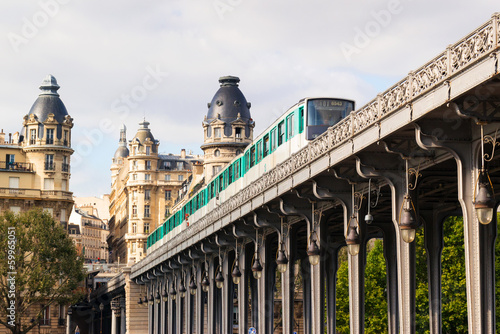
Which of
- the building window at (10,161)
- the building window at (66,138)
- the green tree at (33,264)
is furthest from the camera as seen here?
the building window at (66,138)

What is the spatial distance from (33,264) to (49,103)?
Result: 3021 centimetres

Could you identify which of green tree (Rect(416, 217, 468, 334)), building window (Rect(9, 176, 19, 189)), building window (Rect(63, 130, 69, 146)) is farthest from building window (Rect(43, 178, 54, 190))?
green tree (Rect(416, 217, 468, 334))

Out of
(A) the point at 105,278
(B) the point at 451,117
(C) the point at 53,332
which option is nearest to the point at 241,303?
(B) the point at 451,117

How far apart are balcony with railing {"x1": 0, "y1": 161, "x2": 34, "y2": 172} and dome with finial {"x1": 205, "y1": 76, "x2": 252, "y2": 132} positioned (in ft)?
71.0

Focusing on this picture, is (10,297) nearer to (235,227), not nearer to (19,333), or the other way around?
(19,333)

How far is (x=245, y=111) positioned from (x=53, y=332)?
34.1 metres

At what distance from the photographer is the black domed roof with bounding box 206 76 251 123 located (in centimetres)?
11925

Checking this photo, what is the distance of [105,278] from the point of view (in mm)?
148625

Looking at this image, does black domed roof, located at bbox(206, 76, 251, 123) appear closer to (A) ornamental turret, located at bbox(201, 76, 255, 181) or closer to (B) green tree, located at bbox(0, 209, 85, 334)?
(A) ornamental turret, located at bbox(201, 76, 255, 181)

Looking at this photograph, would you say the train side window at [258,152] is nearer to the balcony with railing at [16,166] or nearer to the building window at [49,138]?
the balcony with railing at [16,166]

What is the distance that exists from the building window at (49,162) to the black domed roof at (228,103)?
19.0 meters

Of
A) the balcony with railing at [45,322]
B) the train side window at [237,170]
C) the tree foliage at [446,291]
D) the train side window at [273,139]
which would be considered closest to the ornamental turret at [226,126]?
the balcony with railing at [45,322]

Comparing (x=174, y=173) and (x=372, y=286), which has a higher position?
(x=174, y=173)

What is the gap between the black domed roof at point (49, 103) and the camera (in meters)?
120
